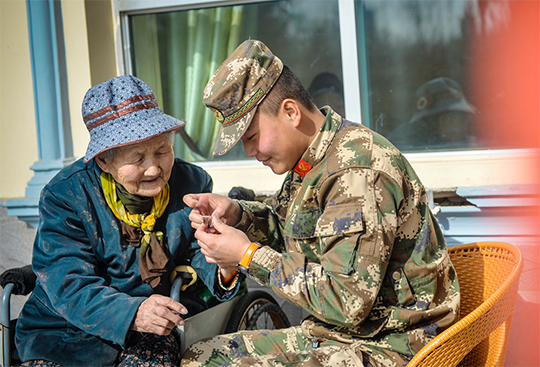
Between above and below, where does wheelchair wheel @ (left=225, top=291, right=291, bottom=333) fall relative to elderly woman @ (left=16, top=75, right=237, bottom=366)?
below

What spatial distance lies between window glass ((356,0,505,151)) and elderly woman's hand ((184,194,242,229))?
182 centimetres

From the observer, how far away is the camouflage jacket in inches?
62.5

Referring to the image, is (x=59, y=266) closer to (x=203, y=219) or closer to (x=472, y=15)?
(x=203, y=219)

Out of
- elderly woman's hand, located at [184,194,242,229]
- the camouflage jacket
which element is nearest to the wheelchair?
elderly woman's hand, located at [184,194,242,229]

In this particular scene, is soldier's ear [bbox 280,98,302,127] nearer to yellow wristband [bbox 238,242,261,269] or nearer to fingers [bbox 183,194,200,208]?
yellow wristband [bbox 238,242,261,269]

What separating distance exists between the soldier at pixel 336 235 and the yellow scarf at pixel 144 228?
0.42 metres

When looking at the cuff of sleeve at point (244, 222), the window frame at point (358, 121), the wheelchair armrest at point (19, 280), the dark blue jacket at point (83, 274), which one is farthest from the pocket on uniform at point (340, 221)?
the window frame at point (358, 121)

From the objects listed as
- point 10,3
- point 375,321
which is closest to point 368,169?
point 375,321

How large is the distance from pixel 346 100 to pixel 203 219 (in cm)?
196

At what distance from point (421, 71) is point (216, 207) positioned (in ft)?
6.89

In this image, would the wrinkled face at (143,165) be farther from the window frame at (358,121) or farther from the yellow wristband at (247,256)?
the window frame at (358,121)

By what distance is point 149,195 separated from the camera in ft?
7.45

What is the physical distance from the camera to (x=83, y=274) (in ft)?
6.98

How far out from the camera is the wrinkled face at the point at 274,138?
1841 mm
